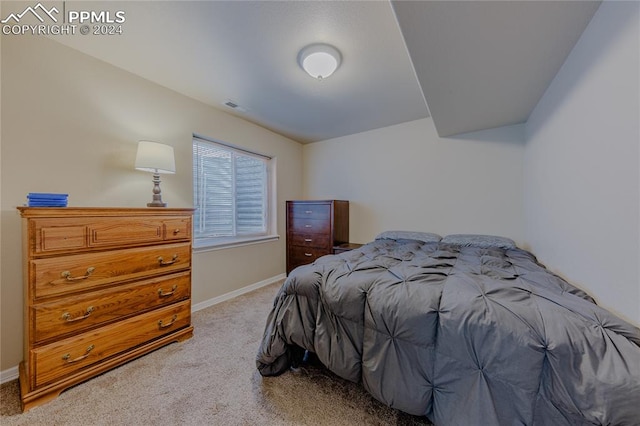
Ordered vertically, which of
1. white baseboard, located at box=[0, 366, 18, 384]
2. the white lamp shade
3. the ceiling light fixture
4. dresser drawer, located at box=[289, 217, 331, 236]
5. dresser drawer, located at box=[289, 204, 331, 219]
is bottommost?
white baseboard, located at box=[0, 366, 18, 384]

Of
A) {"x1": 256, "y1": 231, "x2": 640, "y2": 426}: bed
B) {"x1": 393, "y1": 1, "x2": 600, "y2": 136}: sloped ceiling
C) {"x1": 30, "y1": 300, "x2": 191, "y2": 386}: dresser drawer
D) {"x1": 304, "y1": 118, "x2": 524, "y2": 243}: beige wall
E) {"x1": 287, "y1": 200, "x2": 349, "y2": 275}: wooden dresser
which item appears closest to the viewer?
{"x1": 256, "y1": 231, "x2": 640, "y2": 426}: bed

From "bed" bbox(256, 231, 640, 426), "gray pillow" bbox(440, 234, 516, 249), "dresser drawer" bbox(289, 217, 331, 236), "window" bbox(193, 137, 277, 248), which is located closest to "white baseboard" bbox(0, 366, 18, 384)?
"window" bbox(193, 137, 277, 248)

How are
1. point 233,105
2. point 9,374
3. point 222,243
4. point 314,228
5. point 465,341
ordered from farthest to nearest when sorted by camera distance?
point 314,228 → point 222,243 → point 233,105 → point 9,374 → point 465,341

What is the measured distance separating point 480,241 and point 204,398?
289cm

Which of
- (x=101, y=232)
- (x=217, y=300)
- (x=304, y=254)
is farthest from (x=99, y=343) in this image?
(x=304, y=254)

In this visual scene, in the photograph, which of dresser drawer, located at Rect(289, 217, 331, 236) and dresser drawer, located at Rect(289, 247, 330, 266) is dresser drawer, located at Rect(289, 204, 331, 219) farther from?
dresser drawer, located at Rect(289, 247, 330, 266)

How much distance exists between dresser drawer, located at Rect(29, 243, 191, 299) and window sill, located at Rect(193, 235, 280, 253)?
0.70m

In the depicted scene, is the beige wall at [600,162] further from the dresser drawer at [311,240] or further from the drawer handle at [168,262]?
the drawer handle at [168,262]

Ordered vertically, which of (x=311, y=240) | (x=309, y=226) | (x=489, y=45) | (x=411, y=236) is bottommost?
(x=311, y=240)

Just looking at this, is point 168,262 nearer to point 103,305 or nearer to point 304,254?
point 103,305

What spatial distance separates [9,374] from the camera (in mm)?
1560

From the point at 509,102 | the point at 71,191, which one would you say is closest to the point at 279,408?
the point at 71,191

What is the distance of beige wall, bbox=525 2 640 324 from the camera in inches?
37.7

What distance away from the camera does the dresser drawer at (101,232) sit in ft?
4.48
